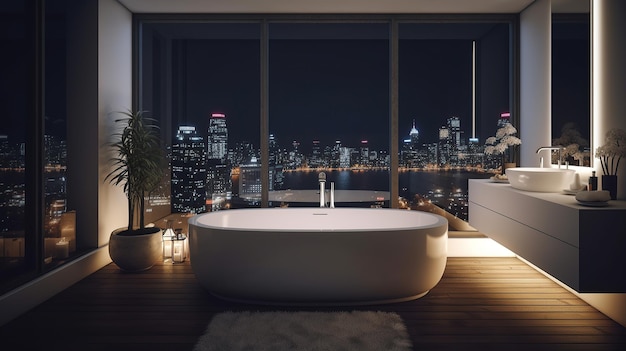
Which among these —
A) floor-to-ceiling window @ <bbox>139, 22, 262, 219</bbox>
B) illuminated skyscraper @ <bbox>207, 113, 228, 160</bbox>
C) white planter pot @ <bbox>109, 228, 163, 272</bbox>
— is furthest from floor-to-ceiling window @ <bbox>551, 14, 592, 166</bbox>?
white planter pot @ <bbox>109, 228, 163, 272</bbox>

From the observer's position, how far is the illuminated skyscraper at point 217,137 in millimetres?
4574

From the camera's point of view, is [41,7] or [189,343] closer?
[189,343]

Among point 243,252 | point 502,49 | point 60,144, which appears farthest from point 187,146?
point 502,49

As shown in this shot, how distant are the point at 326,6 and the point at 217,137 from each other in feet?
5.85

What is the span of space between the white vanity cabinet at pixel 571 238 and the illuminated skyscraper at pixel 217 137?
287 centimetres

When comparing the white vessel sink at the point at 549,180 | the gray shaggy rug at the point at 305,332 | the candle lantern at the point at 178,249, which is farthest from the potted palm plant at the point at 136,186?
the white vessel sink at the point at 549,180

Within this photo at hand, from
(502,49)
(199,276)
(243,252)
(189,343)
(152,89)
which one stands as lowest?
(189,343)

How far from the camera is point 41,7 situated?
9.68 ft

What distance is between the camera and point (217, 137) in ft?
15.5

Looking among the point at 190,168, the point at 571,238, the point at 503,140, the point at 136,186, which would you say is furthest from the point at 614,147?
the point at 190,168

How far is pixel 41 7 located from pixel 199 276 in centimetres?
213

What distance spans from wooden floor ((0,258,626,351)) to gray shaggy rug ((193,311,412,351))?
0.10 m

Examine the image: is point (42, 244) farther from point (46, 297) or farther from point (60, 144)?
point (60, 144)

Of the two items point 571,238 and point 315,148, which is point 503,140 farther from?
point 315,148
